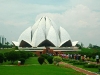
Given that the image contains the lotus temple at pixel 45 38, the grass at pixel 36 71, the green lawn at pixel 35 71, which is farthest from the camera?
the lotus temple at pixel 45 38

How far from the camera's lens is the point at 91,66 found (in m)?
17.9

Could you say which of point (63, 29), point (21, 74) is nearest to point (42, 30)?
point (63, 29)

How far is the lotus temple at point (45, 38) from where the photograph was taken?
51541mm

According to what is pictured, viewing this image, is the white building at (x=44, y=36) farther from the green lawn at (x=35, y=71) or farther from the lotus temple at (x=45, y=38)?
the green lawn at (x=35, y=71)

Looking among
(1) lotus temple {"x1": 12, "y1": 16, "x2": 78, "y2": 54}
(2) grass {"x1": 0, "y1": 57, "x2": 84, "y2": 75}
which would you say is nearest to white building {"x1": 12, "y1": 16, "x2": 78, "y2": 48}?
(1) lotus temple {"x1": 12, "y1": 16, "x2": 78, "y2": 54}

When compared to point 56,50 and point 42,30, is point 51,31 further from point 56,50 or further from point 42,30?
point 56,50

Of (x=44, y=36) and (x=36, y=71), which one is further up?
(x=44, y=36)

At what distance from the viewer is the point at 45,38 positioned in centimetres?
5297

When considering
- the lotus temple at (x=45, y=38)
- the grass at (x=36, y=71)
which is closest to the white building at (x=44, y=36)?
the lotus temple at (x=45, y=38)

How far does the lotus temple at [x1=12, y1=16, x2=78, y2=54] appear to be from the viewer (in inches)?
2029

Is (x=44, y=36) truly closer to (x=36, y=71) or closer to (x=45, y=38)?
(x=45, y=38)

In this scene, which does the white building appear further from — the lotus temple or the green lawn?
the green lawn

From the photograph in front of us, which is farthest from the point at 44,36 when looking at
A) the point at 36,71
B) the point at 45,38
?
the point at 36,71

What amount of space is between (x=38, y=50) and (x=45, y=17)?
37.9ft
